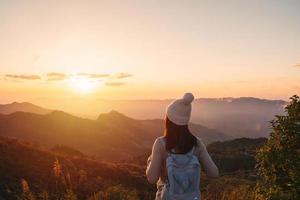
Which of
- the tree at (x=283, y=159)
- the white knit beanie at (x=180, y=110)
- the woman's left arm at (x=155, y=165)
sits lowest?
the tree at (x=283, y=159)

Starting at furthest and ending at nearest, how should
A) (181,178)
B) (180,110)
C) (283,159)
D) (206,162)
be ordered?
(283,159), (206,162), (180,110), (181,178)

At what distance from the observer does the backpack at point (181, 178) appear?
15.7ft

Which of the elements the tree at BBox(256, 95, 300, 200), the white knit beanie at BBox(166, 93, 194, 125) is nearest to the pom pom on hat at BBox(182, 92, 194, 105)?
the white knit beanie at BBox(166, 93, 194, 125)

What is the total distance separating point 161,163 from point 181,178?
0.32 metres

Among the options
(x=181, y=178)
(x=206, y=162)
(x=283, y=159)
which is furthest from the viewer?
(x=283, y=159)

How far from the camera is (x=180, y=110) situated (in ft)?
16.1

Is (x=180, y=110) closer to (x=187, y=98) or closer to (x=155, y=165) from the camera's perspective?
(x=187, y=98)

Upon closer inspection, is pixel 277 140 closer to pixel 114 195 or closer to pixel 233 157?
pixel 114 195

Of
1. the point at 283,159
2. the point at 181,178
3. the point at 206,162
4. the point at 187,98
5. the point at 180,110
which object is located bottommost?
the point at 283,159

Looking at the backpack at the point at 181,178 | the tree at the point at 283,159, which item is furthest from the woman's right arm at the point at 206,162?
the tree at the point at 283,159

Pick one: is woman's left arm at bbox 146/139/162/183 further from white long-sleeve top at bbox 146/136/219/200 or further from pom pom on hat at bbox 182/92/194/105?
pom pom on hat at bbox 182/92/194/105

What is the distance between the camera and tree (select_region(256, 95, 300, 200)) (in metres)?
8.35

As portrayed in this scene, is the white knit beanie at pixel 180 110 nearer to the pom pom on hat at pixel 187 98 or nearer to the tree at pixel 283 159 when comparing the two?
the pom pom on hat at pixel 187 98

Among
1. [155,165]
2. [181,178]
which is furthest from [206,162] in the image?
[155,165]
